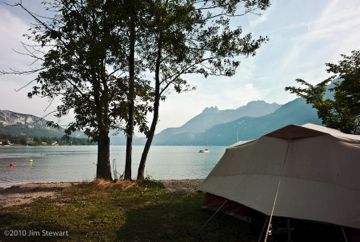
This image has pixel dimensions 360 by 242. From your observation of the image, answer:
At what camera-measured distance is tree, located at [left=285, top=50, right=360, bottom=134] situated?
11.9 meters

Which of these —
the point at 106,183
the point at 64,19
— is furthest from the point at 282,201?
the point at 64,19

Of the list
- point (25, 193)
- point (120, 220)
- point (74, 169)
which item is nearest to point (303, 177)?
point (120, 220)

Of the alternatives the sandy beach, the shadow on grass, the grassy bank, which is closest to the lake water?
the sandy beach

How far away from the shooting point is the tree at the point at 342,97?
1188 cm

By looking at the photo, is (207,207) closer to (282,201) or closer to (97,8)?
(282,201)

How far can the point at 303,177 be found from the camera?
4.36m

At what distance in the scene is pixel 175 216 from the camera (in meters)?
5.95

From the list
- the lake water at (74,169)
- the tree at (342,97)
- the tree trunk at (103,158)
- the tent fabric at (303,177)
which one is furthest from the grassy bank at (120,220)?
the tree at (342,97)

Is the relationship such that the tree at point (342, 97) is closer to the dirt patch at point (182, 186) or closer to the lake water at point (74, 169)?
the dirt patch at point (182, 186)

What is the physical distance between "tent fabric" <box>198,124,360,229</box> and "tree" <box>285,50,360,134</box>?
31.3ft

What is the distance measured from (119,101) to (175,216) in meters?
6.08

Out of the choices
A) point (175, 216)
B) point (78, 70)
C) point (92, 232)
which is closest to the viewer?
point (92, 232)

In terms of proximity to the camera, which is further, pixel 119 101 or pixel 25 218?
pixel 119 101

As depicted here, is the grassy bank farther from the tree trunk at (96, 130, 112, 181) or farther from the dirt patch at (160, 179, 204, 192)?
the dirt patch at (160, 179, 204, 192)
